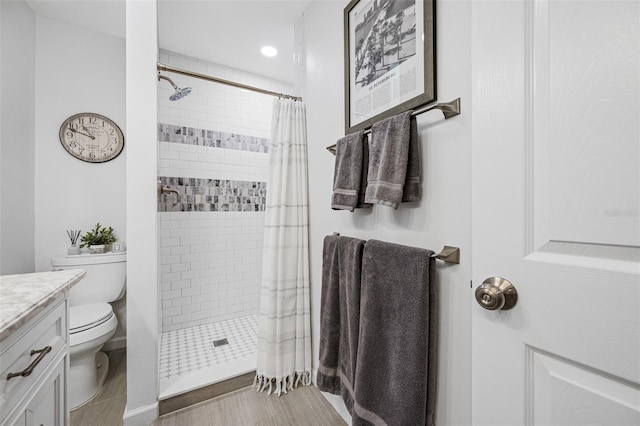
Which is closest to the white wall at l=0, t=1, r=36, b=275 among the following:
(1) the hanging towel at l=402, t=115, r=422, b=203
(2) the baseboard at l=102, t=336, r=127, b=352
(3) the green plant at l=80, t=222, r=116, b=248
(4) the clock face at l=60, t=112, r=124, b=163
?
(4) the clock face at l=60, t=112, r=124, b=163

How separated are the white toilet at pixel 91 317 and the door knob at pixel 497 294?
1.96 metres

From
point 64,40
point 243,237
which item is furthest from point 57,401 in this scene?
point 64,40

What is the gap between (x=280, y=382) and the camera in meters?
1.70

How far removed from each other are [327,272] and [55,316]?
3.36 ft

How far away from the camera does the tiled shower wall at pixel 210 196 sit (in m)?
2.51

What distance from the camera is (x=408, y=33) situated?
3.42 feet

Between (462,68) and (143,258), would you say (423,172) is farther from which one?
(143,258)

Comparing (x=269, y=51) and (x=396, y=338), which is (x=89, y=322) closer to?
(x=396, y=338)

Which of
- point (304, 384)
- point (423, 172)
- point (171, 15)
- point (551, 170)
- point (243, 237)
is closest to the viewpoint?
point (551, 170)

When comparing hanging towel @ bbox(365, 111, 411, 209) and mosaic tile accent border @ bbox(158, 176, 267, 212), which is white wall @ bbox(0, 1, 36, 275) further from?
hanging towel @ bbox(365, 111, 411, 209)

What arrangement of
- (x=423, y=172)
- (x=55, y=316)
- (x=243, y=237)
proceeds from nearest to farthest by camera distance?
(x=55, y=316) < (x=423, y=172) < (x=243, y=237)

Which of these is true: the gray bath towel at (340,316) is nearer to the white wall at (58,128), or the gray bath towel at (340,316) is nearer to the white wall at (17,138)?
the white wall at (58,128)

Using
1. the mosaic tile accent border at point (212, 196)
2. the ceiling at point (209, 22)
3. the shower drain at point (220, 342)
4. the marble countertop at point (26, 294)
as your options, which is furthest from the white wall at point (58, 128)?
the marble countertop at point (26, 294)

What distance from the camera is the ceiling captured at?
192 cm
